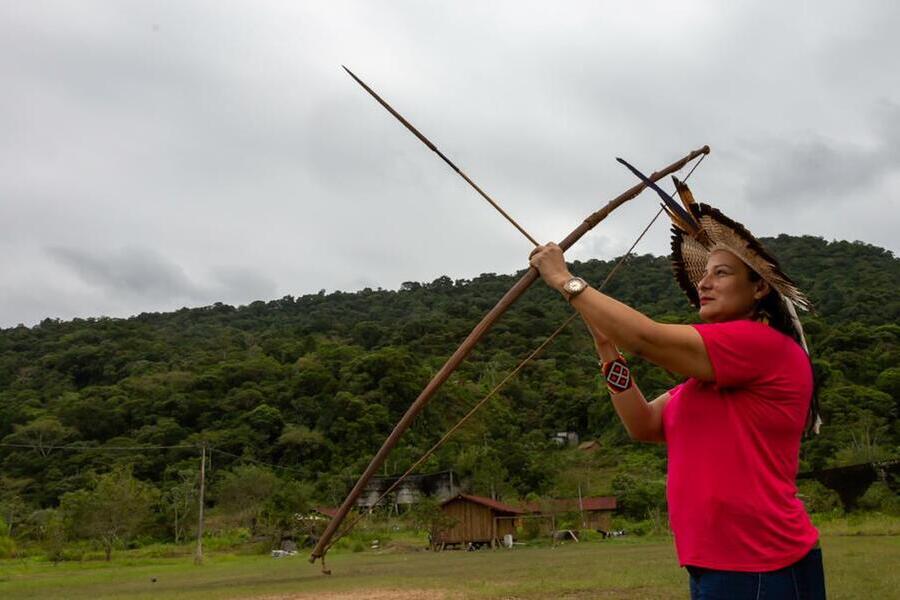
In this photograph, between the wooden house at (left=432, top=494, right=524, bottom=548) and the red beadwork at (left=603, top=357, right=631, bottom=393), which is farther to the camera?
the wooden house at (left=432, top=494, right=524, bottom=548)

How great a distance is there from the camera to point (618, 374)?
2.38m

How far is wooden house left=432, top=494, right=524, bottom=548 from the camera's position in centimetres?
3975

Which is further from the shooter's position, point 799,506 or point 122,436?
point 122,436

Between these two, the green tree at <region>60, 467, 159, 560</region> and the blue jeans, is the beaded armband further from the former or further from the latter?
the green tree at <region>60, 467, 159, 560</region>

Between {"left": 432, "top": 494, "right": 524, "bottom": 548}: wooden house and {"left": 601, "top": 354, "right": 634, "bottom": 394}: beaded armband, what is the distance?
3792cm

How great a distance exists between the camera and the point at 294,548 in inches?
1571

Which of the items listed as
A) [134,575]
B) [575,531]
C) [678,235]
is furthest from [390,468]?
[678,235]

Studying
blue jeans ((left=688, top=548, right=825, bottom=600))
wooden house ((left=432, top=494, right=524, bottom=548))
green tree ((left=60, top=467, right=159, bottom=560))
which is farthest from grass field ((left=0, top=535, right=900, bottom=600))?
wooden house ((left=432, top=494, right=524, bottom=548))

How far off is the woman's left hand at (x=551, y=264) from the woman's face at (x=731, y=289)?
37cm

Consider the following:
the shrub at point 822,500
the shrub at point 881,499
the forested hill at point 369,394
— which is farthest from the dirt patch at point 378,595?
the forested hill at point 369,394

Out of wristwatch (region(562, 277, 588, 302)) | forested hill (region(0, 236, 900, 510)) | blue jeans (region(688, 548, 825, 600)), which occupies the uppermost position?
forested hill (region(0, 236, 900, 510))

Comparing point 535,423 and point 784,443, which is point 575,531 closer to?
point 535,423

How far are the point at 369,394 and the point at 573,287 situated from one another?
176 ft

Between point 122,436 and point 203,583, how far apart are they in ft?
134
